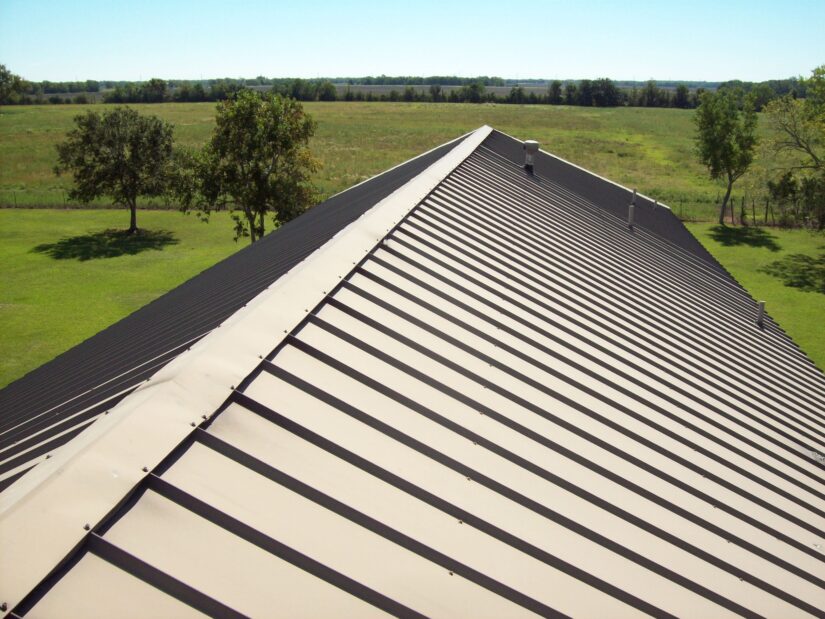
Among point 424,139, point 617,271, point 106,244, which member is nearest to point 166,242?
point 106,244

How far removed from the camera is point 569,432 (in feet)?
17.2

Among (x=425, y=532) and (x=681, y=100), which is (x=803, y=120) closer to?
(x=425, y=532)

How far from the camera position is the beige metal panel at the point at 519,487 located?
4.04 m

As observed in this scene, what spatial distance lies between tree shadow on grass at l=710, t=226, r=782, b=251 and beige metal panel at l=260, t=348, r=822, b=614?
35.4m

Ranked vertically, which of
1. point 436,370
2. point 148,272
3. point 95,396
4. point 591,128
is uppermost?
point 591,128

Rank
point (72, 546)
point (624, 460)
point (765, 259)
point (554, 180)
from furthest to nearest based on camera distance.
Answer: point (765, 259) < point (554, 180) < point (624, 460) < point (72, 546)

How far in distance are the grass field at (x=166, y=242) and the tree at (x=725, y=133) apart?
14.0ft

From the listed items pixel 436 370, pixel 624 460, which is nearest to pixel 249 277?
pixel 436 370

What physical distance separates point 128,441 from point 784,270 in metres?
34.4

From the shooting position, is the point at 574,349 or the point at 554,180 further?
the point at 554,180

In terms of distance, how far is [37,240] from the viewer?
35406 millimetres

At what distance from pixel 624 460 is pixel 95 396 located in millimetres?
4439

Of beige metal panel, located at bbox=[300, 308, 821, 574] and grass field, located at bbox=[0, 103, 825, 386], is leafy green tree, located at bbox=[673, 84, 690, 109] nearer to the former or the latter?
→ grass field, located at bbox=[0, 103, 825, 386]

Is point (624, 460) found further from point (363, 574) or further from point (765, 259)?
point (765, 259)
